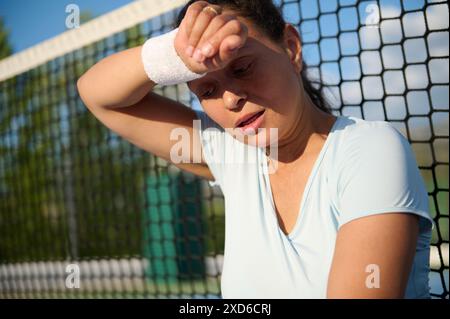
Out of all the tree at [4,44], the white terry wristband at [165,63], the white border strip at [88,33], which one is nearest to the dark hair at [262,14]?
the white terry wristband at [165,63]

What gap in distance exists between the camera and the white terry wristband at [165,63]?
3.93ft

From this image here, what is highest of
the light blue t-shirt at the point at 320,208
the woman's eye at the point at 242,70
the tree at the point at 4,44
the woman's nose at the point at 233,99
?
the tree at the point at 4,44

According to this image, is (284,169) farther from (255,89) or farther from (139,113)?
(139,113)

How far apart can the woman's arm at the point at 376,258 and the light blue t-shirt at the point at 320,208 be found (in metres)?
0.02

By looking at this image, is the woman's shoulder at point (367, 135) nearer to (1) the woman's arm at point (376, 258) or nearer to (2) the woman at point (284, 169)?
(2) the woman at point (284, 169)

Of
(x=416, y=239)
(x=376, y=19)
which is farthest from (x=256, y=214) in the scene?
(x=376, y=19)

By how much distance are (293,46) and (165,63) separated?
266 millimetres

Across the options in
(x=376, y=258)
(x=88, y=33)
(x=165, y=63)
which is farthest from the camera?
(x=88, y=33)

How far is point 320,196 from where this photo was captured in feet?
3.80

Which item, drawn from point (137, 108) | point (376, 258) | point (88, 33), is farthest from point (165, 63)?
point (88, 33)

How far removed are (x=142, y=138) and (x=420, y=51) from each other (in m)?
1.17

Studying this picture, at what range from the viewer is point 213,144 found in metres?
1.48
